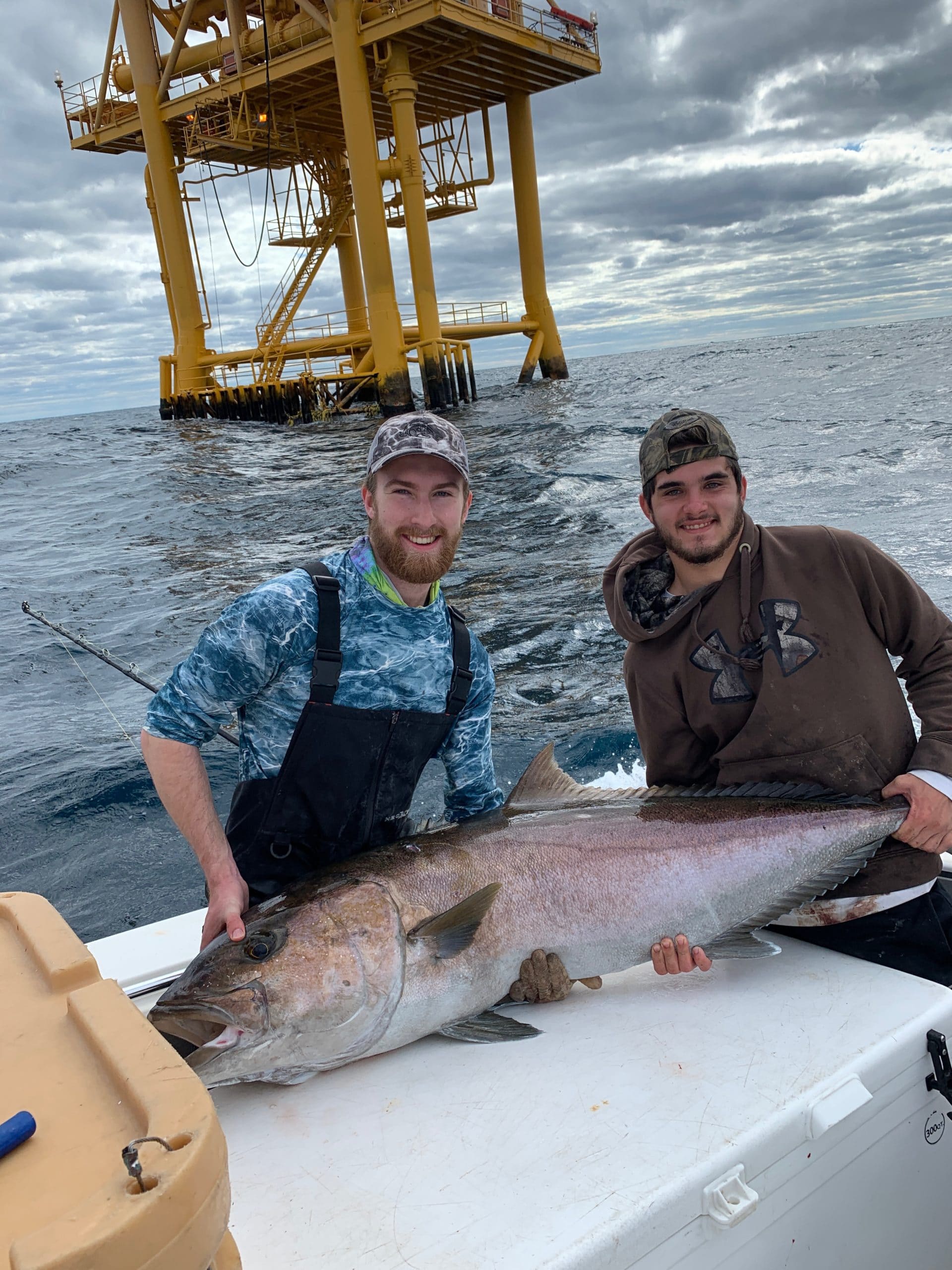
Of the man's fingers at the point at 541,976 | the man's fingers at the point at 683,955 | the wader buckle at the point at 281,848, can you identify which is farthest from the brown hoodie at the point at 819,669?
the wader buckle at the point at 281,848

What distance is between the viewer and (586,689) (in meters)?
6.69

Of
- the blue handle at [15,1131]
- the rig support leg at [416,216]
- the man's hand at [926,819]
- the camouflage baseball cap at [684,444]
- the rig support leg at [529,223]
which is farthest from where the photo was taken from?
the rig support leg at [529,223]

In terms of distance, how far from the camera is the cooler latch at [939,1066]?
80.9 inches

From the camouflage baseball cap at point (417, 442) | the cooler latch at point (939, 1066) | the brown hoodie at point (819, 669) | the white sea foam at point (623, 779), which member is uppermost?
the camouflage baseball cap at point (417, 442)

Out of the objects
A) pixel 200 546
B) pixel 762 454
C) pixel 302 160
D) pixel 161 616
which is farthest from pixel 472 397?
pixel 161 616

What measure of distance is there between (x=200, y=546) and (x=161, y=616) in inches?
144

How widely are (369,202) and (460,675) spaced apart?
23.3 metres

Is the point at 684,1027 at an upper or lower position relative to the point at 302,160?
lower

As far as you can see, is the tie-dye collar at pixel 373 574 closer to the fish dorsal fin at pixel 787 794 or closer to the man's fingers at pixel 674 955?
the fish dorsal fin at pixel 787 794

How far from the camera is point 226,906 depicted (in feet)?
8.00

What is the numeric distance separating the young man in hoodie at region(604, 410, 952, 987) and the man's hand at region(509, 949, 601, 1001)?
2.53ft

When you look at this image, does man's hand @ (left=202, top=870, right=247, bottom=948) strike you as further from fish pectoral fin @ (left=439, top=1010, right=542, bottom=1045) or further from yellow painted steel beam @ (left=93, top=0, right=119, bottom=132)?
yellow painted steel beam @ (left=93, top=0, right=119, bottom=132)

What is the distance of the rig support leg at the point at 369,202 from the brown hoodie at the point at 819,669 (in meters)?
22.8

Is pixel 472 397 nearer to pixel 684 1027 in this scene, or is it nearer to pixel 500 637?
pixel 500 637
